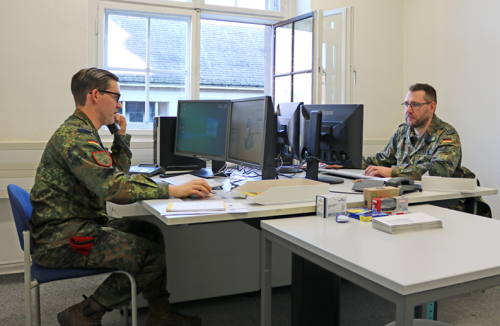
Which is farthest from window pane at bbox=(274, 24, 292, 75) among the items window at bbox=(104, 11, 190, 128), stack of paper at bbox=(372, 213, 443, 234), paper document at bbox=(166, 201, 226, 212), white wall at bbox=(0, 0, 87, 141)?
stack of paper at bbox=(372, 213, 443, 234)

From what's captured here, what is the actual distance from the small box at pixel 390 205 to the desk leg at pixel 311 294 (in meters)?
0.35

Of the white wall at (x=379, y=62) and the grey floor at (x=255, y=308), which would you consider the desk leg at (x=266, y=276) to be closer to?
the grey floor at (x=255, y=308)

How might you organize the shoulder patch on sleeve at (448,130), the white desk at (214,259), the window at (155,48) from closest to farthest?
the white desk at (214,259) → the shoulder patch on sleeve at (448,130) → the window at (155,48)

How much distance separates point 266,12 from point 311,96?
968 mm

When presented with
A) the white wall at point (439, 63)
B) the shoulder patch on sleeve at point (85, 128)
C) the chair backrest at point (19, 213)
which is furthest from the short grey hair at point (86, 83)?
the white wall at point (439, 63)

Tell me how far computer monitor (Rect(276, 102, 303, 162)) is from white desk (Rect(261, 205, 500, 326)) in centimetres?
92

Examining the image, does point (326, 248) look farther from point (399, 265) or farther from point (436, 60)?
point (436, 60)

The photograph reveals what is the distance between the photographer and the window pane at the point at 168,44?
3.53 metres

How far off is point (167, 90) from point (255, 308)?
206cm

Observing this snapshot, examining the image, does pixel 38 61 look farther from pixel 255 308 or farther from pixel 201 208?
pixel 255 308

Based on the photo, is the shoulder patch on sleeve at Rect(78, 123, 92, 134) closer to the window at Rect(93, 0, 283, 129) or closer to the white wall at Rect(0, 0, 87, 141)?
the white wall at Rect(0, 0, 87, 141)

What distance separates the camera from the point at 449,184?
201cm

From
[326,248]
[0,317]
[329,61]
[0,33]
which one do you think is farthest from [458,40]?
[0,317]

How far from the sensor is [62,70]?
3053 millimetres
